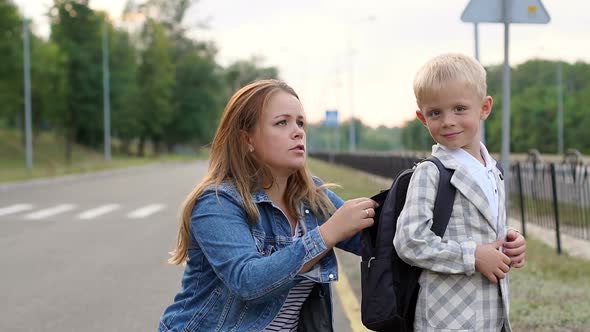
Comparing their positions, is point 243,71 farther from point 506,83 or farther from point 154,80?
point 506,83

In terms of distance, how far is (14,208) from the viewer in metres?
17.5

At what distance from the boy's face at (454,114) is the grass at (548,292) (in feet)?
6.75

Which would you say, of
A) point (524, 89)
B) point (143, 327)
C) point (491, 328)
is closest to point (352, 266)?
point (143, 327)

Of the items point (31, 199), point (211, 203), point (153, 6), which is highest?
point (153, 6)

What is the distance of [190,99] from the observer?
82.1 meters

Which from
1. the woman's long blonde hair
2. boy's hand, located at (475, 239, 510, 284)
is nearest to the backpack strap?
boy's hand, located at (475, 239, 510, 284)

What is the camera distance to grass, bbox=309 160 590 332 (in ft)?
17.7

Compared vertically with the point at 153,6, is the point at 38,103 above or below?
below

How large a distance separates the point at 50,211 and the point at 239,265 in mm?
15341

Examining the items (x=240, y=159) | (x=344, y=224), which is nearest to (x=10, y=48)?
(x=240, y=159)

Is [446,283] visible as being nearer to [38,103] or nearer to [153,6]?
[38,103]

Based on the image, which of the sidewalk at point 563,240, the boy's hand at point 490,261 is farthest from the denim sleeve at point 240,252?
the sidewalk at point 563,240

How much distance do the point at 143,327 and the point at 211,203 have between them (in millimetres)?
4146

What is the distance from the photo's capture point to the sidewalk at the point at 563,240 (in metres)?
10.2
